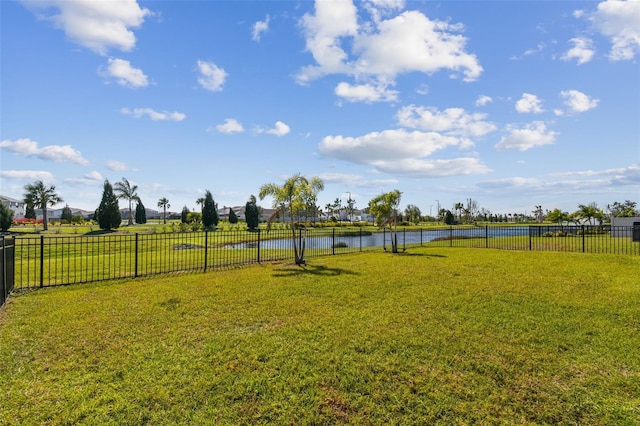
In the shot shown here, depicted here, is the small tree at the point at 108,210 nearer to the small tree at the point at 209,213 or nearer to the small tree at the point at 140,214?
the small tree at the point at 209,213

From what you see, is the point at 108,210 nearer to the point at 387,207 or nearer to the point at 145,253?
the point at 145,253

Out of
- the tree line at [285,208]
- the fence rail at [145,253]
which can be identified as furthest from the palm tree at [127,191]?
the fence rail at [145,253]

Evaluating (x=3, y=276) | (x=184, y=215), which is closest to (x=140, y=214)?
(x=184, y=215)

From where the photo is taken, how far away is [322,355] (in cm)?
375

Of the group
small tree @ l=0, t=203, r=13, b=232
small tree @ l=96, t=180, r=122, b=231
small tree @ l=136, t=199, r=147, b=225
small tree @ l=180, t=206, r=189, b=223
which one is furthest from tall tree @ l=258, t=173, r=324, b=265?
small tree @ l=136, t=199, r=147, b=225

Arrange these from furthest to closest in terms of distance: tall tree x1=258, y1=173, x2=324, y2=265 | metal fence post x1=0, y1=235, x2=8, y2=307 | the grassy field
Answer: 1. tall tree x1=258, y1=173, x2=324, y2=265
2. metal fence post x1=0, y1=235, x2=8, y2=307
3. the grassy field

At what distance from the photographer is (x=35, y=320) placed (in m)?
4.97

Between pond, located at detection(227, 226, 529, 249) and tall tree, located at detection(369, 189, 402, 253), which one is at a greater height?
tall tree, located at detection(369, 189, 402, 253)

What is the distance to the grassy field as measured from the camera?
2770 millimetres

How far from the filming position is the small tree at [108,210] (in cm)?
3316

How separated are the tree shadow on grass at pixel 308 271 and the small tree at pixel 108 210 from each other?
3062cm

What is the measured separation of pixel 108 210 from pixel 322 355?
3656 cm

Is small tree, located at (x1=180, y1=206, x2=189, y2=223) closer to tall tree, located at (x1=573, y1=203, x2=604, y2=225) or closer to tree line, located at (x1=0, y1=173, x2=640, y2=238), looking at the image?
tree line, located at (x1=0, y1=173, x2=640, y2=238)

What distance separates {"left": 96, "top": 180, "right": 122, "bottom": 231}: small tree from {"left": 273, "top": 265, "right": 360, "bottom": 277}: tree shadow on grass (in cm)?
3062
